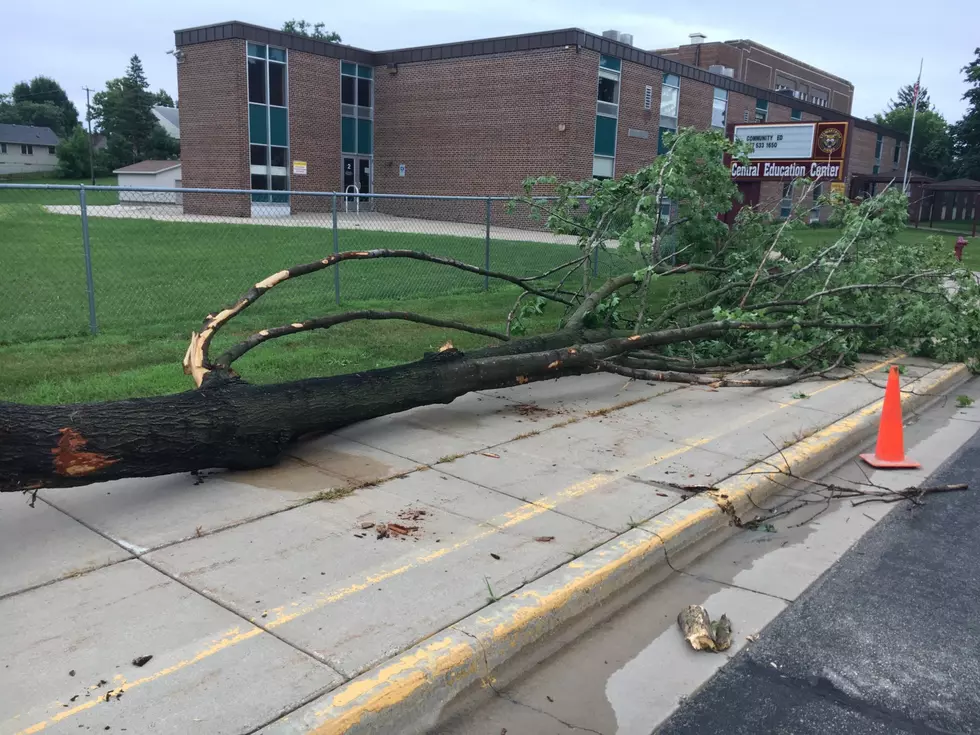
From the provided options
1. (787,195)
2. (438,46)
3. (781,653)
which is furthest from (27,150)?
(781,653)

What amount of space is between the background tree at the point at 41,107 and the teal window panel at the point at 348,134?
92.1 m

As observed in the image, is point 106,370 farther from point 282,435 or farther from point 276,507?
point 276,507

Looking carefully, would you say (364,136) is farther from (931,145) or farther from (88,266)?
(931,145)

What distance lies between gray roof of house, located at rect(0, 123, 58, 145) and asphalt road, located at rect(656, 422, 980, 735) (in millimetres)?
105830

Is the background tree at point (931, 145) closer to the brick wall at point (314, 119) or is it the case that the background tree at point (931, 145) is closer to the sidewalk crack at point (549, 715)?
the brick wall at point (314, 119)

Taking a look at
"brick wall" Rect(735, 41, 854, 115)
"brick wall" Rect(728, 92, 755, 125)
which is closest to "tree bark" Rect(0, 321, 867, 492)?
"brick wall" Rect(728, 92, 755, 125)

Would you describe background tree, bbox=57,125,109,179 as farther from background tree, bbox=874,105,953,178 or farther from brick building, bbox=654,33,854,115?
background tree, bbox=874,105,953,178

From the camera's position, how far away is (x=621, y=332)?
8805mm

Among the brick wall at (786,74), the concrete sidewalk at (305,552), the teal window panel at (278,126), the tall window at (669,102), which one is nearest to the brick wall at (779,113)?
the brick wall at (786,74)

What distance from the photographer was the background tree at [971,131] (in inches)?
2648

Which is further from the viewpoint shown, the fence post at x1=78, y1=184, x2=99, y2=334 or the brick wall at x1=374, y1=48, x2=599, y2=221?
the brick wall at x1=374, y1=48, x2=599, y2=221

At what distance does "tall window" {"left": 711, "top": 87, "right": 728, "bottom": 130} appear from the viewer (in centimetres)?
4272

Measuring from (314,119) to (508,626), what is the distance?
3473cm

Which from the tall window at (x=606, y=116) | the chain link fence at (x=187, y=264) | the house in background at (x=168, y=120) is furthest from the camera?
the house in background at (x=168, y=120)
